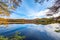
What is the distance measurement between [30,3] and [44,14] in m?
0.23

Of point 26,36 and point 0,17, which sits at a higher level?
point 0,17

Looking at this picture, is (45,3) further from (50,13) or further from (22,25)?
(22,25)

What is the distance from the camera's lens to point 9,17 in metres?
1.82

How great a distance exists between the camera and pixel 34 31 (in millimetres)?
1815

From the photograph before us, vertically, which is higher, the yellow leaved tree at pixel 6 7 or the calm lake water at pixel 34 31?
the yellow leaved tree at pixel 6 7

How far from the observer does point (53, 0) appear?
1.83 metres

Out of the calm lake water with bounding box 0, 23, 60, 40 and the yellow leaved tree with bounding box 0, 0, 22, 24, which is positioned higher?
the yellow leaved tree with bounding box 0, 0, 22, 24

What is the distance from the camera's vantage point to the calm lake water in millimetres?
1794

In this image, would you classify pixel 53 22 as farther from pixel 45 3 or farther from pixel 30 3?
pixel 30 3

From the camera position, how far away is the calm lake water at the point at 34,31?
5.89 feet

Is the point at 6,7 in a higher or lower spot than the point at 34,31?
higher

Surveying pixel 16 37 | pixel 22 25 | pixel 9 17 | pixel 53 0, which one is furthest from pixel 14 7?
pixel 53 0

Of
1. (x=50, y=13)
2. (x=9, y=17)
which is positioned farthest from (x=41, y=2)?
(x=9, y=17)

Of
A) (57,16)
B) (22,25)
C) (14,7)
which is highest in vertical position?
(14,7)
